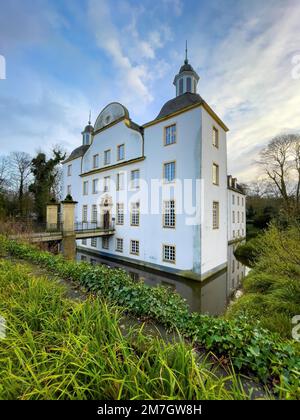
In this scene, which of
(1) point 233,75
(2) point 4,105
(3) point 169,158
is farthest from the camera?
(3) point 169,158

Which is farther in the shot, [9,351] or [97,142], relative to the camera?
[97,142]

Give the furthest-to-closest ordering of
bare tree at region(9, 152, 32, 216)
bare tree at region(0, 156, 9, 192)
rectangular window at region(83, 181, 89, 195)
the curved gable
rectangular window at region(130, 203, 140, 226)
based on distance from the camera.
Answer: bare tree at region(9, 152, 32, 216)
bare tree at region(0, 156, 9, 192)
rectangular window at region(83, 181, 89, 195)
the curved gable
rectangular window at region(130, 203, 140, 226)

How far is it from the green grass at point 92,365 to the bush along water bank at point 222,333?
Result: 0.73ft

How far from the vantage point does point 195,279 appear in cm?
1050

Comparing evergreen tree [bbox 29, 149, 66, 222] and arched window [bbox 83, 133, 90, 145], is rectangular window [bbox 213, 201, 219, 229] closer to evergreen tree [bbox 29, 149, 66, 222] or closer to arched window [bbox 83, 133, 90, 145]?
arched window [bbox 83, 133, 90, 145]

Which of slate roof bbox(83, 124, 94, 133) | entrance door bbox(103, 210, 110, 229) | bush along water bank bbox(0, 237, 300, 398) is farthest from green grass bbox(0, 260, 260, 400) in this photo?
slate roof bbox(83, 124, 94, 133)

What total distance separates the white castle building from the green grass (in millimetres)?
9315

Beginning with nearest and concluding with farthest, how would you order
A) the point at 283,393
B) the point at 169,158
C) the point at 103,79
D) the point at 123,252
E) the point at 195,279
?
the point at 283,393 → the point at 103,79 → the point at 195,279 → the point at 169,158 → the point at 123,252

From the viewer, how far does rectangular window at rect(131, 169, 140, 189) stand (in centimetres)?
1436

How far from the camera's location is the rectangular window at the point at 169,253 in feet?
38.5

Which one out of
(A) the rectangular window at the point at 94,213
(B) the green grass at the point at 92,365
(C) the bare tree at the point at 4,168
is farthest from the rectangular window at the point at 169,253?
(C) the bare tree at the point at 4,168

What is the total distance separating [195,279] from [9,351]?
33.2 ft
